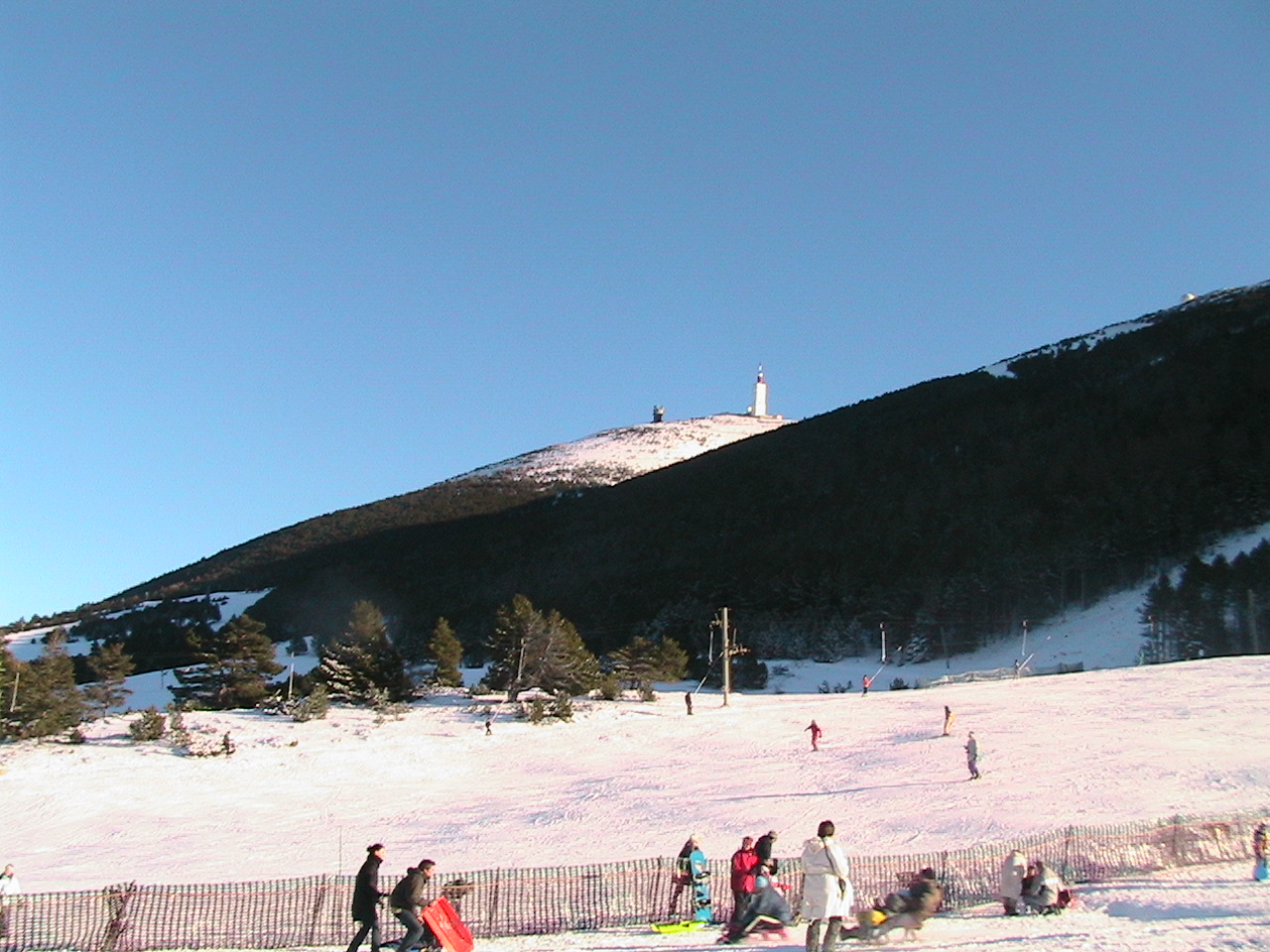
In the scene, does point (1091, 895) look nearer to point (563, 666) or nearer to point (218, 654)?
point (563, 666)

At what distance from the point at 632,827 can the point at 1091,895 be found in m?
Answer: 10.7

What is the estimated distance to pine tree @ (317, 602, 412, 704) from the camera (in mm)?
40938

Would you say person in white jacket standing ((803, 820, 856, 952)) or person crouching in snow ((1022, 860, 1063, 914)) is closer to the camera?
person in white jacket standing ((803, 820, 856, 952))

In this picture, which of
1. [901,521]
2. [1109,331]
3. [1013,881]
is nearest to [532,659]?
[1013,881]

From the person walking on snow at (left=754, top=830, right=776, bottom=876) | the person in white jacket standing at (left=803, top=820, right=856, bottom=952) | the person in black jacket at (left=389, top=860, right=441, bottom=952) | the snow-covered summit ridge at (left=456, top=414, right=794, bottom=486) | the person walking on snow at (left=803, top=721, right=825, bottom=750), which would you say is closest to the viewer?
the person in white jacket standing at (left=803, top=820, right=856, bottom=952)

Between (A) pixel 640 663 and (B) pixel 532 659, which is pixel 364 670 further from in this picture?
(A) pixel 640 663

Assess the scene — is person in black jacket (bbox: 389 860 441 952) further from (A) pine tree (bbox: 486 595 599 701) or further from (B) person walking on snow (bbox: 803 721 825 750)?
(A) pine tree (bbox: 486 595 599 701)

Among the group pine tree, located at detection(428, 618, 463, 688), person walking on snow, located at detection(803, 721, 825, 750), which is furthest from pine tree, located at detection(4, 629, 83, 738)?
person walking on snow, located at detection(803, 721, 825, 750)

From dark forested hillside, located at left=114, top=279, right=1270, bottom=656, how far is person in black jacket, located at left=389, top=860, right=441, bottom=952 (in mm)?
63667

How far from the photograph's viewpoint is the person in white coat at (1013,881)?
10.9 meters

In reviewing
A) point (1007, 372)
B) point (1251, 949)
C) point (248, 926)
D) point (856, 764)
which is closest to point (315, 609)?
point (1007, 372)

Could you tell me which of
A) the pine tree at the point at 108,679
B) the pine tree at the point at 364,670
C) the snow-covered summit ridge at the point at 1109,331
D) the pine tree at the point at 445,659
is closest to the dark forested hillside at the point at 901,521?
the snow-covered summit ridge at the point at 1109,331

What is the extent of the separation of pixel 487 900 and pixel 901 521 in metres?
80.6

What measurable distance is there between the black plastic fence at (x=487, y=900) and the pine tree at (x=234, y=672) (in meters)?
31.6
